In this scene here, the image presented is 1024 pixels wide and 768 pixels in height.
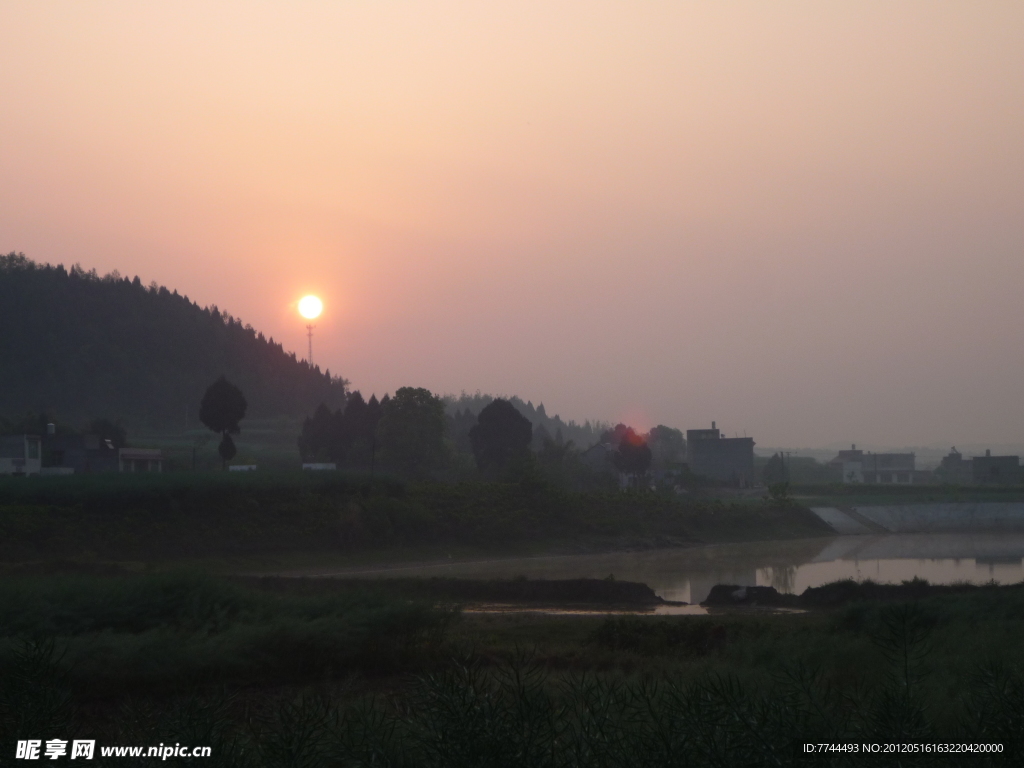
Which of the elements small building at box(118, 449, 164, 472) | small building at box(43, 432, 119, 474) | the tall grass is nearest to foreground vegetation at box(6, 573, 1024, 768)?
the tall grass

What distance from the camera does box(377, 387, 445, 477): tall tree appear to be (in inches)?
2844

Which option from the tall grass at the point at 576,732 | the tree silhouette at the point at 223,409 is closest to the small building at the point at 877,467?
the tree silhouette at the point at 223,409

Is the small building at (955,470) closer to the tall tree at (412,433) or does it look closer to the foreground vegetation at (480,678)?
the tall tree at (412,433)

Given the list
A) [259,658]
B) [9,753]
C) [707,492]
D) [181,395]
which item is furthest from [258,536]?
[181,395]

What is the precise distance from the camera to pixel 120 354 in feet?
428

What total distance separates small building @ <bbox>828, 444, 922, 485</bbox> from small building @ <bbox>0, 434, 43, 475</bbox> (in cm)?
9055

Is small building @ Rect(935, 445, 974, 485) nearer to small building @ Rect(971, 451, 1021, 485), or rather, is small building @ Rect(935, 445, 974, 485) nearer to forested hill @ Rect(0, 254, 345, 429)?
small building @ Rect(971, 451, 1021, 485)

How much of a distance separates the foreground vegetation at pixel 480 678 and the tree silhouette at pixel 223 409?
110 feet

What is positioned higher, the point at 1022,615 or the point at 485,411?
the point at 485,411

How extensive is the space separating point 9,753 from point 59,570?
1176 inches

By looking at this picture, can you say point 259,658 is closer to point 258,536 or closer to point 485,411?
point 258,536

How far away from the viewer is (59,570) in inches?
1275

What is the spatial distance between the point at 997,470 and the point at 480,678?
9855 centimetres

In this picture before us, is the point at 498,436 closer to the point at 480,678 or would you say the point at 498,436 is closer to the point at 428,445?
the point at 428,445
